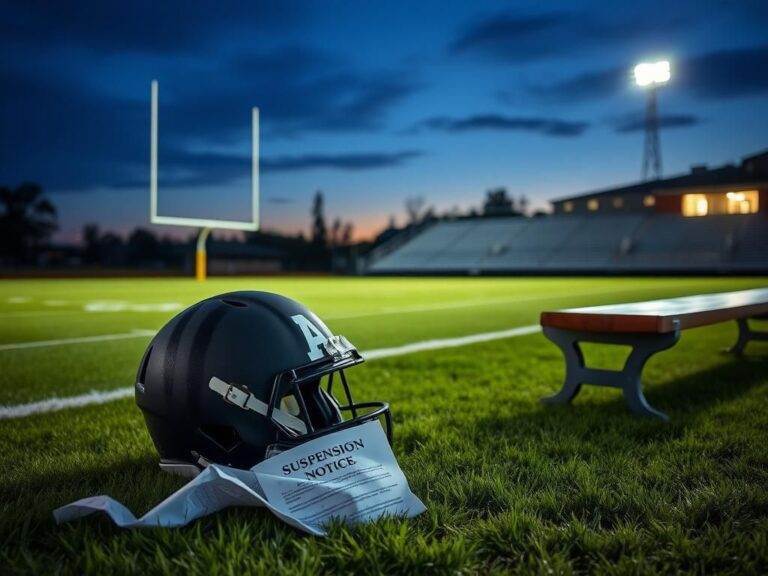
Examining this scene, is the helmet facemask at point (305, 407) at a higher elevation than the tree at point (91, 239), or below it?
below

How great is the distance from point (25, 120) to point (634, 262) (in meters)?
35.3

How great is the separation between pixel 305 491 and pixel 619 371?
213 centimetres

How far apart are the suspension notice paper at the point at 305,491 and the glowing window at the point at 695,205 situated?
123 feet

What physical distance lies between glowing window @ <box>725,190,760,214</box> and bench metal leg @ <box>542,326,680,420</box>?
115 ft

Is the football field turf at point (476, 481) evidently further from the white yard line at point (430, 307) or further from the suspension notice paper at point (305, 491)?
the white yard line at point (430, 307)

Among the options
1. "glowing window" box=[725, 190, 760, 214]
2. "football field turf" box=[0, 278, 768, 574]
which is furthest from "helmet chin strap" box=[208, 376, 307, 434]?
"glowing window" box=[725, 190, 760, 214]

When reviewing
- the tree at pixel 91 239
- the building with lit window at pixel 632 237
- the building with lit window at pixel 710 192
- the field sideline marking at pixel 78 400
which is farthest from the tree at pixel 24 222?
the field sideline marking at pixel 78 400

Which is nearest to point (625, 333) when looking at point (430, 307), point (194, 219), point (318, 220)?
point (430, 307)

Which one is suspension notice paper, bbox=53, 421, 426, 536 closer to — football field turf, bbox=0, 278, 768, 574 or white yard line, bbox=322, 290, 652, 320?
football field turf, bbox=0, 278, 768, 574

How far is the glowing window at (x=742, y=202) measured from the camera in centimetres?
3441

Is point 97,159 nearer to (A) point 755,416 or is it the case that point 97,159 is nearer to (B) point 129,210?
(B) point 129,210

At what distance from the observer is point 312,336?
2137 millimetres

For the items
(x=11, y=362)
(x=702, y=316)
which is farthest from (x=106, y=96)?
(x=702, y=316)

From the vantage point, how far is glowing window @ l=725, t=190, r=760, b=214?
1355 inches
